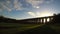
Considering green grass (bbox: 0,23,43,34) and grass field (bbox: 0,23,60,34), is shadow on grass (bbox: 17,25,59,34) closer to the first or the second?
grass field (bbox: 0,23,60,34)

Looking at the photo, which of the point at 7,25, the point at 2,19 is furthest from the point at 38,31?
the point at 2,19

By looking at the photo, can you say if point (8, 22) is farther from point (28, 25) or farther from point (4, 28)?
point (28, 25)

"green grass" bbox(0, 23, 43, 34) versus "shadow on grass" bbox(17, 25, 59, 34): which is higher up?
"green grass" bbox(0, 23, 43, 34)

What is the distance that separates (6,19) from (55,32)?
6.55ft

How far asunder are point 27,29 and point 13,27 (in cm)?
55

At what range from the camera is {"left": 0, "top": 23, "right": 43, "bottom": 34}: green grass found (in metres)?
3.44

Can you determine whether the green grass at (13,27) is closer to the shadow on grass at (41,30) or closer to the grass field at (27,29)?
the grass field at (27,29)

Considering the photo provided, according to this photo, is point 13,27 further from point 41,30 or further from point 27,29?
point 41,30

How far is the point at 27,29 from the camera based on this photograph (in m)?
3.62

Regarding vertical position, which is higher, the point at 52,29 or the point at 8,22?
the point at 8,22

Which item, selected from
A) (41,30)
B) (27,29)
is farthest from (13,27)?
(41,30)

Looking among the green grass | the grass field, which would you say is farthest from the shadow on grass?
the green grass

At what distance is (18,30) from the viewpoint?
3559mm

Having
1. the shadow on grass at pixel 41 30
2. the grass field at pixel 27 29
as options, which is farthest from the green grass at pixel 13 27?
the shadow on grass at pixel 41 30
